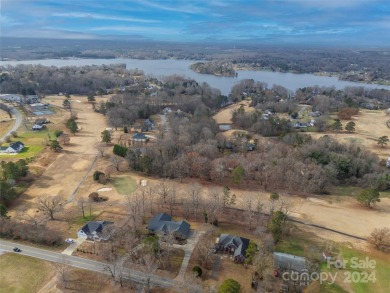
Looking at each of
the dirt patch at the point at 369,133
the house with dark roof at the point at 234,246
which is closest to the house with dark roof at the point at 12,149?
the house with dark roof at the point at 234,246

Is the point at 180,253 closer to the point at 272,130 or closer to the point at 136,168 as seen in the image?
the point at 136,168

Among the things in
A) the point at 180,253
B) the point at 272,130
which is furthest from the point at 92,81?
the point at 180,253

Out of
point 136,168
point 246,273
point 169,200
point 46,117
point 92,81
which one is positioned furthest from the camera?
point 92,81

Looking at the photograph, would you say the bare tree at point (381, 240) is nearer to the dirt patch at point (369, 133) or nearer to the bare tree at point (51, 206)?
the dirt patch at point (369, 133)

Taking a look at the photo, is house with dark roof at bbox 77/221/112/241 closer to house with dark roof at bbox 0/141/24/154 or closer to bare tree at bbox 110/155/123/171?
bare tree at bbox 110/155/123/171

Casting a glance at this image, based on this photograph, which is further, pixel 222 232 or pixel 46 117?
pixel 46 117

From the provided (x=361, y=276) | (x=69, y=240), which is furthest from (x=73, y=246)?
(x=361, y=276)
